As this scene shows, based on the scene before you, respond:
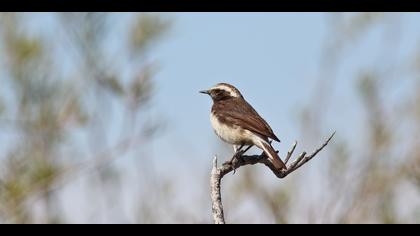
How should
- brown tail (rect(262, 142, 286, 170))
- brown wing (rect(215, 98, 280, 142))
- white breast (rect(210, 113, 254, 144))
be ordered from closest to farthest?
brown tail (rect(262, 142, 286, 170)) → brown wing (rect(215, 98, 280, 142)) → white breast (rect(210, 113, 254, 144))

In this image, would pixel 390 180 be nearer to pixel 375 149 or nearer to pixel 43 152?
pixel 375 149

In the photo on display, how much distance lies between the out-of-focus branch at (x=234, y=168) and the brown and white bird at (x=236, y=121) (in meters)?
0.67

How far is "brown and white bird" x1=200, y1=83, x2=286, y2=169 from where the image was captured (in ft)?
24.5

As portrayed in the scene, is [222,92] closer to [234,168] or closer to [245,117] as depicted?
[245,117]

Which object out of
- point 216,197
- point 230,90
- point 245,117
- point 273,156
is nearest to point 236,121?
point 245,117

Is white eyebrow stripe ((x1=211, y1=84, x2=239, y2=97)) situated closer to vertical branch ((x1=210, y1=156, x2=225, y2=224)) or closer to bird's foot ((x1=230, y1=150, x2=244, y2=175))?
bird's foot ((x1=230, y1=150, x2=244, y2=175))

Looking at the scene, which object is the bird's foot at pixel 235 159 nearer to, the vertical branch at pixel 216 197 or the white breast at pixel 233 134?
the vertical branch at pixel 216 197

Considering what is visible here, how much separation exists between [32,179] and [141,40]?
237cm

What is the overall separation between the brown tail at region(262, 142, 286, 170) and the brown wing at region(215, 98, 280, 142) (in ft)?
0.58

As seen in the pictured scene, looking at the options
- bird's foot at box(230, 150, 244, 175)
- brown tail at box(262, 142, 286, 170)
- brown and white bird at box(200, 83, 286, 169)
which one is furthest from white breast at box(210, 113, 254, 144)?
bird's foot at box(230, 150, 244, 175)

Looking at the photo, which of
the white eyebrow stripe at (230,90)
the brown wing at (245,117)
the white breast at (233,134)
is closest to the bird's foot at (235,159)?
the brown wing at (245,117)
